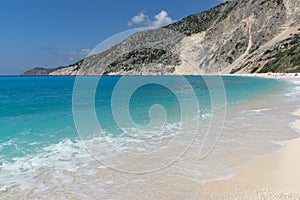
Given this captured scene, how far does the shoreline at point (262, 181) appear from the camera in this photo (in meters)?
5.64

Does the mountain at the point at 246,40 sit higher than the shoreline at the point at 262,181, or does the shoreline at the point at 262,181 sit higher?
the mountain at the point at 246,40

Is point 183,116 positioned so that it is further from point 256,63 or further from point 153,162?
point 256,63

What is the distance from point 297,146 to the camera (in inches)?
360

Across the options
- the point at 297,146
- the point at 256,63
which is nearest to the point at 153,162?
the point at 297,146

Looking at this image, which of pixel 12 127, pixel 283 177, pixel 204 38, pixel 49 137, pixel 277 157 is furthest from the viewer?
pixel 204 38

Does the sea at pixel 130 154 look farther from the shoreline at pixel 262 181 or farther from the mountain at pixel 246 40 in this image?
the mountain at pixel 246 40

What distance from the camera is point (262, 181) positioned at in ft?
20.9

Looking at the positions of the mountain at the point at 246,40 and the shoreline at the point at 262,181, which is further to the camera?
the mountain at the point at 246,40

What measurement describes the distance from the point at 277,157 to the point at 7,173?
7340 millimetres

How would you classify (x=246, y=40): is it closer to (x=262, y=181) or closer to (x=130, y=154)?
(x=130, y=154)

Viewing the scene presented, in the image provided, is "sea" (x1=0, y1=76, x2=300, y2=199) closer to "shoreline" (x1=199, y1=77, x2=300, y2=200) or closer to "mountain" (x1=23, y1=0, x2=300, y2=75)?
"shoreline" (x1=199, y1=77, x2=300, y2=200)

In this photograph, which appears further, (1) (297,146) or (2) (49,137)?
(2) (49,137)

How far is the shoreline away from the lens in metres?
5.64

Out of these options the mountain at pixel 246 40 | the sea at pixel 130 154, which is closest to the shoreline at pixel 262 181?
the sea at pixel 130 154
